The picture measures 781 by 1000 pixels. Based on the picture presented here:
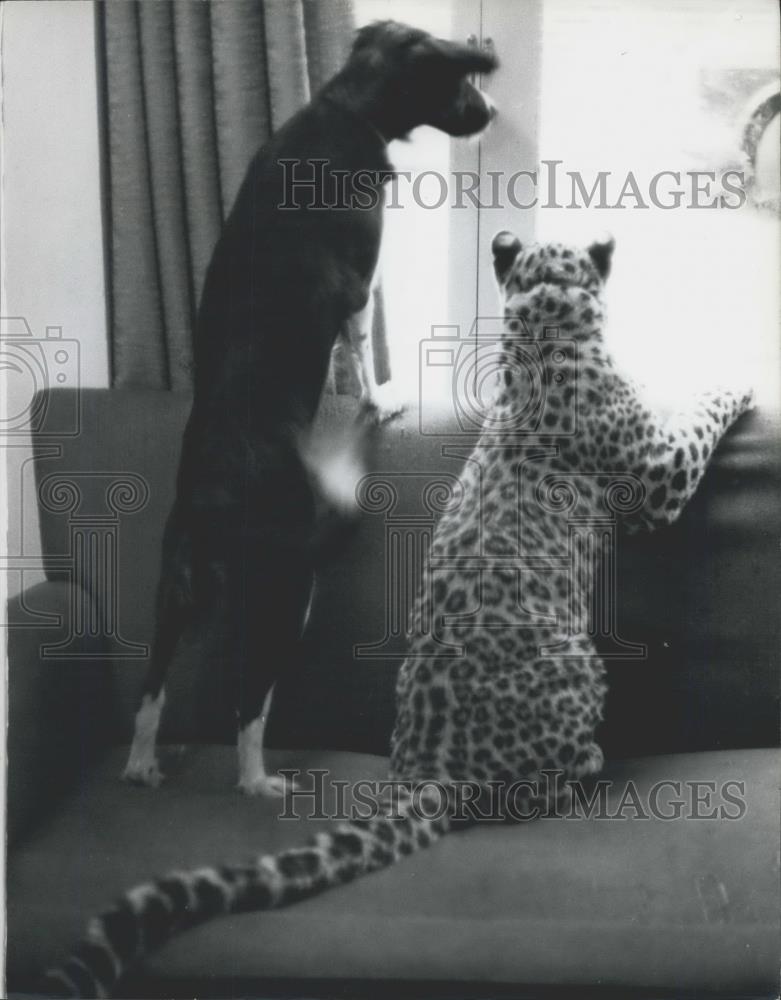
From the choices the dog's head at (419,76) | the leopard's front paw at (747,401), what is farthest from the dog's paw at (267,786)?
the dog's head at (419,76)

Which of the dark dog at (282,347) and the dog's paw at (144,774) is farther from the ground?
the dark dog at (282,347)

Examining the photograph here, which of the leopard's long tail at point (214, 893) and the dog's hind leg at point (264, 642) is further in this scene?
the dog's hind leg at point (264, 642)

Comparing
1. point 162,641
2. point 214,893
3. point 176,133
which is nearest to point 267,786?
point 214,893

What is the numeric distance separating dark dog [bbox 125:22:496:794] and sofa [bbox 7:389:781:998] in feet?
0.14

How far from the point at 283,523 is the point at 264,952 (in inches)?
24.9

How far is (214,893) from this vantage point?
1.35 m

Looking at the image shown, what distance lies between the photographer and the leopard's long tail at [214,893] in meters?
1.35

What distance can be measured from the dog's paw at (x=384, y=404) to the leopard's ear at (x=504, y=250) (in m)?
0.25

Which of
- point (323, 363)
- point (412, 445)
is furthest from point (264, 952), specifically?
point (323, 363)

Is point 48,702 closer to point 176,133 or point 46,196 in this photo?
point 46,196

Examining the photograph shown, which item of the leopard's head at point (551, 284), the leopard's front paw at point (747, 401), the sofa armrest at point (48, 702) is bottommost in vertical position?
the sofa armrest at point (48, 702)

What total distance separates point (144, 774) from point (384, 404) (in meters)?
0.69

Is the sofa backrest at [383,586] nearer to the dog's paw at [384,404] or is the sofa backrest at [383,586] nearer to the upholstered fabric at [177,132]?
the dog's paw at [384,404]

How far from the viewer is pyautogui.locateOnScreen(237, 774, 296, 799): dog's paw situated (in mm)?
1433
